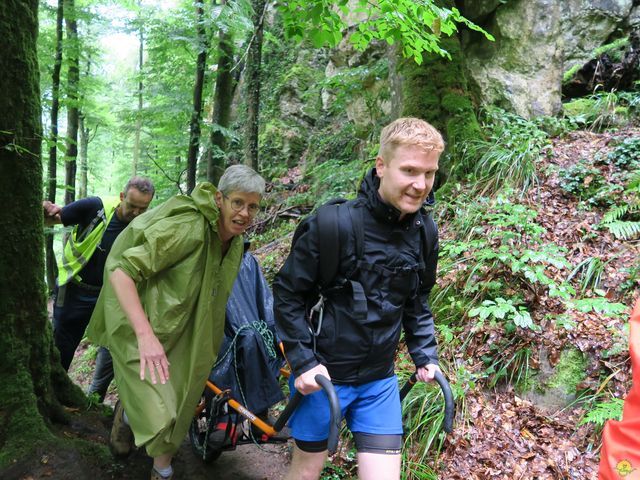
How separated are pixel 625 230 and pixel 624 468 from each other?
4668mm

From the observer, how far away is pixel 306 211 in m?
10.7

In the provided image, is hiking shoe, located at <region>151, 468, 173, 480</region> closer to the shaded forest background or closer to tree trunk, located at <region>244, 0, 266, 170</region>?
the shaded forest background

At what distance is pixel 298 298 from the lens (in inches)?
94.2

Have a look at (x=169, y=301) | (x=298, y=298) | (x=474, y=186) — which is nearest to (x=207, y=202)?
(x=169, y=301)

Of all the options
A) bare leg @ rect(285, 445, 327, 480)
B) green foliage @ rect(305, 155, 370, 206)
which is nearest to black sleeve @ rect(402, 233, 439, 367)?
bare leg @ rect(285, 445, 327, 480)

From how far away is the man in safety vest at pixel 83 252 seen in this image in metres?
4.52

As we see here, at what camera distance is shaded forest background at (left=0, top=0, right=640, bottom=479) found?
337 centimetres

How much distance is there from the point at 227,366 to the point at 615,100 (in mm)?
8086

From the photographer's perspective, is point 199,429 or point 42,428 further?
point 199,429

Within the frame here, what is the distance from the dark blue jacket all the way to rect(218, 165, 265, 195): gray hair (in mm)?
676

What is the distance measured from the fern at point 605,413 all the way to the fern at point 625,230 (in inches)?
89.7

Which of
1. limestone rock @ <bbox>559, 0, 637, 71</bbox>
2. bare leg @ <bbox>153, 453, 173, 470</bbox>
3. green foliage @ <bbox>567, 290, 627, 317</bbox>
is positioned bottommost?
bare leg @ <bbox>153, 453, 173, 470</bbox>

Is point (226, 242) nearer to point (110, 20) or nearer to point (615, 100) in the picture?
point (615, 100)

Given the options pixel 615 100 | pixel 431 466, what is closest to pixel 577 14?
pixel 615 100
